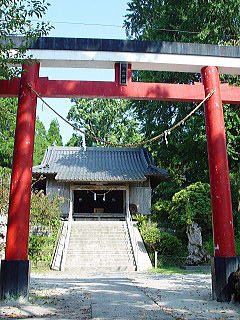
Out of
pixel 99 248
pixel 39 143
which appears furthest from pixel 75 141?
pixel 99 248

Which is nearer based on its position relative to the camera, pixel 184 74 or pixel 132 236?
pixel 132 236

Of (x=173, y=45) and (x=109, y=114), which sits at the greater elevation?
(x=109, y=114)

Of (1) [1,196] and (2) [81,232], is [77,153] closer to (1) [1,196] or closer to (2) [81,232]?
(2) [81,232]

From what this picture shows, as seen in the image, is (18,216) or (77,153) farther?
(77,153)

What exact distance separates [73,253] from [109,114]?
894 inches

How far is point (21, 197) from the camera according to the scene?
20.0 feet

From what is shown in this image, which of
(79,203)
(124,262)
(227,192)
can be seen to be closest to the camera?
(227,192)

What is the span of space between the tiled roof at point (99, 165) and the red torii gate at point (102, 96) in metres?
13.1

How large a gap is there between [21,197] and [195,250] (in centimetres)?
961

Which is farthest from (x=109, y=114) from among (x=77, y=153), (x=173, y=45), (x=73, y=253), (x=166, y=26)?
(x=173, y=45)

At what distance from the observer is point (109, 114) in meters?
35.5

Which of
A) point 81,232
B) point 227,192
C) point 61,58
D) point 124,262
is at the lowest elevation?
point 124,262

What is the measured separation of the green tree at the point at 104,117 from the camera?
35.0 m

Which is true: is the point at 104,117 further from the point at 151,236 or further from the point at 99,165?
the point at 151,236
